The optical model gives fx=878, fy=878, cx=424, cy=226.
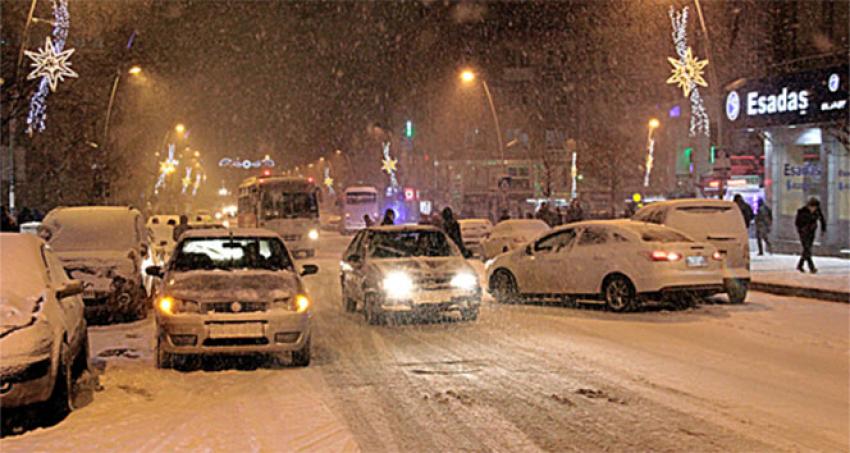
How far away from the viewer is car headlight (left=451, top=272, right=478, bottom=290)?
13336mm

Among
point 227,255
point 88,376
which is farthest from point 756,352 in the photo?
point 88,376

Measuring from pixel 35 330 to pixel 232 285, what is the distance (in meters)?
2.95

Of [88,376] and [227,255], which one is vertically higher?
[227,255]

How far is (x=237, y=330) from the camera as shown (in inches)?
375

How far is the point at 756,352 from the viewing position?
10.8 metres

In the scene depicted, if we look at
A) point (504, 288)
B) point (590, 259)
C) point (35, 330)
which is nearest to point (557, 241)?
point (590, 259)

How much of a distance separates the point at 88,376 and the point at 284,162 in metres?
128

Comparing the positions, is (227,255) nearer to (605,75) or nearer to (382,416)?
(382,416)

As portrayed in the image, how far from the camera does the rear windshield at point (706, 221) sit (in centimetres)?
1600

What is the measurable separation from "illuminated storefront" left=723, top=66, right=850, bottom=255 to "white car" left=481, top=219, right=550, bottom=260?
31.6 feet

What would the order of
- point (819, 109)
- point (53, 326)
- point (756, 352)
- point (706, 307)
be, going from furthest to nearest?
point (819, 109) → point (706, 307) → point (756, 352) → point (53, 326)

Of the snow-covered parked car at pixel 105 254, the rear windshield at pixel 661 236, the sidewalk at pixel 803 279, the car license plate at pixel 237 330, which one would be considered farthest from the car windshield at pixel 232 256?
the sidewalk at pixel 803 279

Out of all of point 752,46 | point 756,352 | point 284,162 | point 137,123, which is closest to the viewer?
point 756,352

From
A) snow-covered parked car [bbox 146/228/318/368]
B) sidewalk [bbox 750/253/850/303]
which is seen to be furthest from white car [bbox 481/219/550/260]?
snow-covered parked car [bbox 146/228/318/368]
